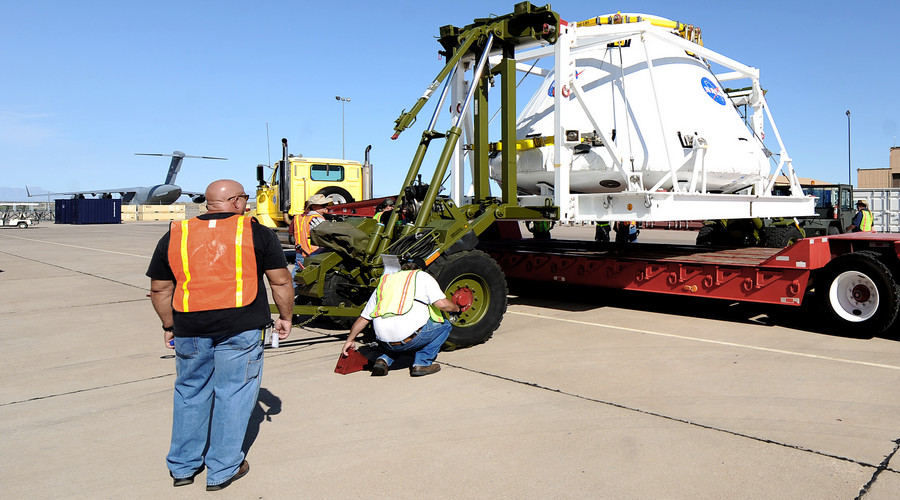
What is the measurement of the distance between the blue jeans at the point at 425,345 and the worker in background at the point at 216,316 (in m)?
2.08

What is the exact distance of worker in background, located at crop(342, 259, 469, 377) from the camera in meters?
5.44

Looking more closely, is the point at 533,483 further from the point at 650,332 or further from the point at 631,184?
the point at 631,184

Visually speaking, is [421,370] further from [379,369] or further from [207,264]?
[207,264]

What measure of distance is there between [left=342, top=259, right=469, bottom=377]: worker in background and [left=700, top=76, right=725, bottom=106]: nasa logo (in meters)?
5.52

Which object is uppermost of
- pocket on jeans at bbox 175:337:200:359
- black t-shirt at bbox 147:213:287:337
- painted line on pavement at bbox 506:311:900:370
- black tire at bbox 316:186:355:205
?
black tire at bbox 316:186:355:205

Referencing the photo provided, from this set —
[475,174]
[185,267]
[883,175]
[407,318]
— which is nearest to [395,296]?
[407,318]

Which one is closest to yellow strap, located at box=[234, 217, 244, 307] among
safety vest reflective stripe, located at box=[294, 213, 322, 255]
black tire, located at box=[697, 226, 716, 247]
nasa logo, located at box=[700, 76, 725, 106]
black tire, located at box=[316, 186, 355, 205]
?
safety vest reflective stripe, located at box=[294, 213, 322, 255]

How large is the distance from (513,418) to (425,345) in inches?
54.0

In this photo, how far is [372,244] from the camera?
6.75 meters

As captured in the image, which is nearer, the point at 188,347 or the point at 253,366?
the point at 188,347

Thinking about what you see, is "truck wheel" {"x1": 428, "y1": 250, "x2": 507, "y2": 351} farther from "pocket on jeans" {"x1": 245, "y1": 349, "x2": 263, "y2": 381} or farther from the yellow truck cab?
the yellow truck cab

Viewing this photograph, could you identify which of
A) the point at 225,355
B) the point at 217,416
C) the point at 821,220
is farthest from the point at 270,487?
the point at 821,220

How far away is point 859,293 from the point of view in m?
7.06

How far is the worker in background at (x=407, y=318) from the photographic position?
5.44 meters
